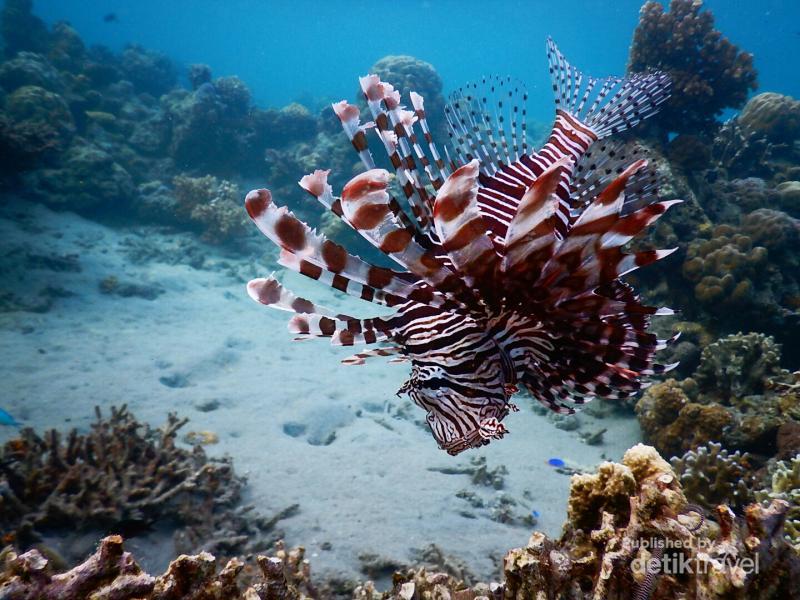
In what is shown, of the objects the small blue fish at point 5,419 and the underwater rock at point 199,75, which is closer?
the small blue fish at point 5,419

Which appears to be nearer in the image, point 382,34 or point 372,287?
point 372,287

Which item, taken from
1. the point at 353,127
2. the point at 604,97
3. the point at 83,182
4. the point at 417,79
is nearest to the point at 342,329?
the point at 353,127

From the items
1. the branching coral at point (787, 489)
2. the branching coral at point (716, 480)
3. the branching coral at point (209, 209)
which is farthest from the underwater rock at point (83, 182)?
the branching coral at point (787, 489)

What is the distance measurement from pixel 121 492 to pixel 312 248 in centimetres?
356

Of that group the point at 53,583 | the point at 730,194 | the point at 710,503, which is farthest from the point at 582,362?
the point at 730,194

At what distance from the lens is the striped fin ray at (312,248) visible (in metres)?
1.37

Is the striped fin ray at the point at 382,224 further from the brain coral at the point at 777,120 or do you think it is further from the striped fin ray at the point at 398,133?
the brain coral at the point at 777,120

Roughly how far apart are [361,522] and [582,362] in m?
3.07

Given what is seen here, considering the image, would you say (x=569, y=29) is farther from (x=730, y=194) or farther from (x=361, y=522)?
(x=361, y=522)

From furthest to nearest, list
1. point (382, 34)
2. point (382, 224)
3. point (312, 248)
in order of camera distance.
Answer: point (382, 34) < point (312, 248) < point (382, 224)

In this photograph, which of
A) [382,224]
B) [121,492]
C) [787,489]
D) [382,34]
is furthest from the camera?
[382,34]

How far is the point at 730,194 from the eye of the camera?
8.81m

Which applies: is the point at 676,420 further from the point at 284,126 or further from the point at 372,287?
the point at 284,126

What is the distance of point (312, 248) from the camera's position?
1.47 meters
